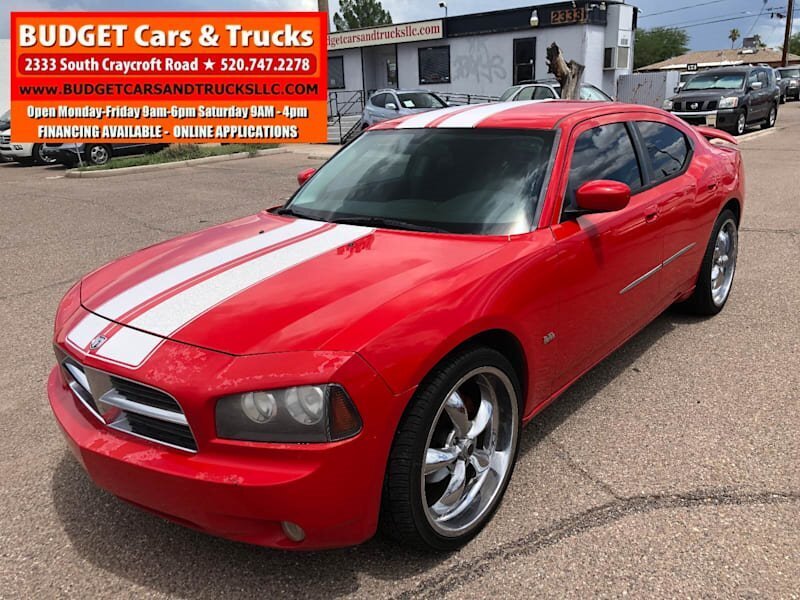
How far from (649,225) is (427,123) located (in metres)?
1.34

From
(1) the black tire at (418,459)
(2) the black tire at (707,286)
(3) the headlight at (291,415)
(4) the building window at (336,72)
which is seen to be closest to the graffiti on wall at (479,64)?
(4) the building window at (336,72)

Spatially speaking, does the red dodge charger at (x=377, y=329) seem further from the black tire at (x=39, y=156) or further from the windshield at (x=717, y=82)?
the windshield at (x=717, y=82)

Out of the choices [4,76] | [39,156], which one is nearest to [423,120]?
[39,156]

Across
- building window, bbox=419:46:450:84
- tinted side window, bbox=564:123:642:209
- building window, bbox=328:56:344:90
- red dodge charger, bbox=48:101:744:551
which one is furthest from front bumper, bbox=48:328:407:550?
building window, bbox=328:56:344:90

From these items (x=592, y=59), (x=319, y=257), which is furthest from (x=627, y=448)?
(x=592, y=59)

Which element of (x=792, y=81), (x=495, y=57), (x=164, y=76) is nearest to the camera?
(x=164, y=76)

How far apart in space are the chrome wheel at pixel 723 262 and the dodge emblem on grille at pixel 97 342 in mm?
4007

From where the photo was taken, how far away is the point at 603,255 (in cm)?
318

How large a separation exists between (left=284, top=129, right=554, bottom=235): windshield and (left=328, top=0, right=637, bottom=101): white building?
24873 millimetres

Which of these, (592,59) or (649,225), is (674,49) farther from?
(649,225)

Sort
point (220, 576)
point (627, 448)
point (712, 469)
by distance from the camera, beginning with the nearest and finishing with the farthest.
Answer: point (220, 576)
point (712, 469)
point (627, 448)

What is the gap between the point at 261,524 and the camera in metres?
2.07

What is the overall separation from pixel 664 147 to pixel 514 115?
1243 mm

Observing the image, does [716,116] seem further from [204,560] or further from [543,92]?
[204,560]
